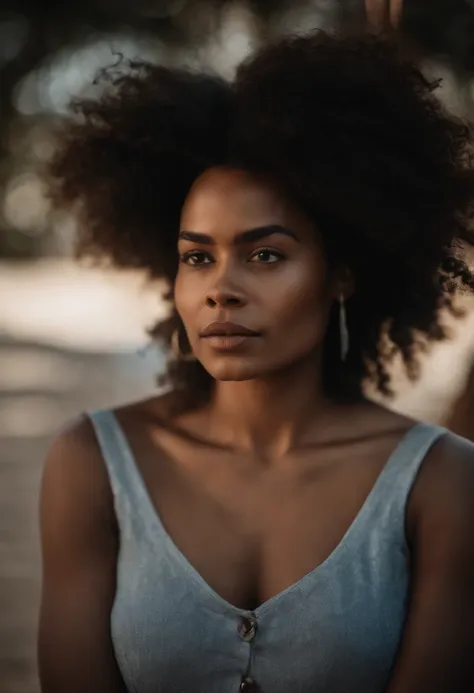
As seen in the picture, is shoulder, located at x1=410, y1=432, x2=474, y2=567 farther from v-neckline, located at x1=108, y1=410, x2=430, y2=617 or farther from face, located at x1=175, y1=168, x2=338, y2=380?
face, located at x1=175, y1=168, x2=338, y2=380

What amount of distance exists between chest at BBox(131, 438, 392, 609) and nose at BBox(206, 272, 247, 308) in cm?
28

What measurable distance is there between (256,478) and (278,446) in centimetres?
8

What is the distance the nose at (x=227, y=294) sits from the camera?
7.00 feet

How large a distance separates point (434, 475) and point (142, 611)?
0.51 meters

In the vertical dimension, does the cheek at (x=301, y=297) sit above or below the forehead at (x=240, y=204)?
below

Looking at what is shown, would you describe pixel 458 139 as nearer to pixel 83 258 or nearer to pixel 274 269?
pixel 274 269

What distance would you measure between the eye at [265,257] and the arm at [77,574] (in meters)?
0.43

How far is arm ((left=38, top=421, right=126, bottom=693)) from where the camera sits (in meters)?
2.18

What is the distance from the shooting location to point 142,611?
2.11 meters

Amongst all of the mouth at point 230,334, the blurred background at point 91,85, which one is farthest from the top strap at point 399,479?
the blurred background at point 91,85

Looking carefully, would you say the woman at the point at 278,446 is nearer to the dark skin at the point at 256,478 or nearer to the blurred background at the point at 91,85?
the dark skin at the point at 256,478

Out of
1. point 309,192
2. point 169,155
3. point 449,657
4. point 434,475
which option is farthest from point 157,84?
point 449,657

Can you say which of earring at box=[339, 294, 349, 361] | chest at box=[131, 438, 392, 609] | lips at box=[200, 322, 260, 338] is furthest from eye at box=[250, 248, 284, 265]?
chest at box=[131, 438, 392, 609]

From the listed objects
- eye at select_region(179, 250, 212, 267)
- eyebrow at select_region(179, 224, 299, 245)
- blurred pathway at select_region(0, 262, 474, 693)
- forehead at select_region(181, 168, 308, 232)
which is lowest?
blurred pathway at select_region(0, 262, 474, 693)
